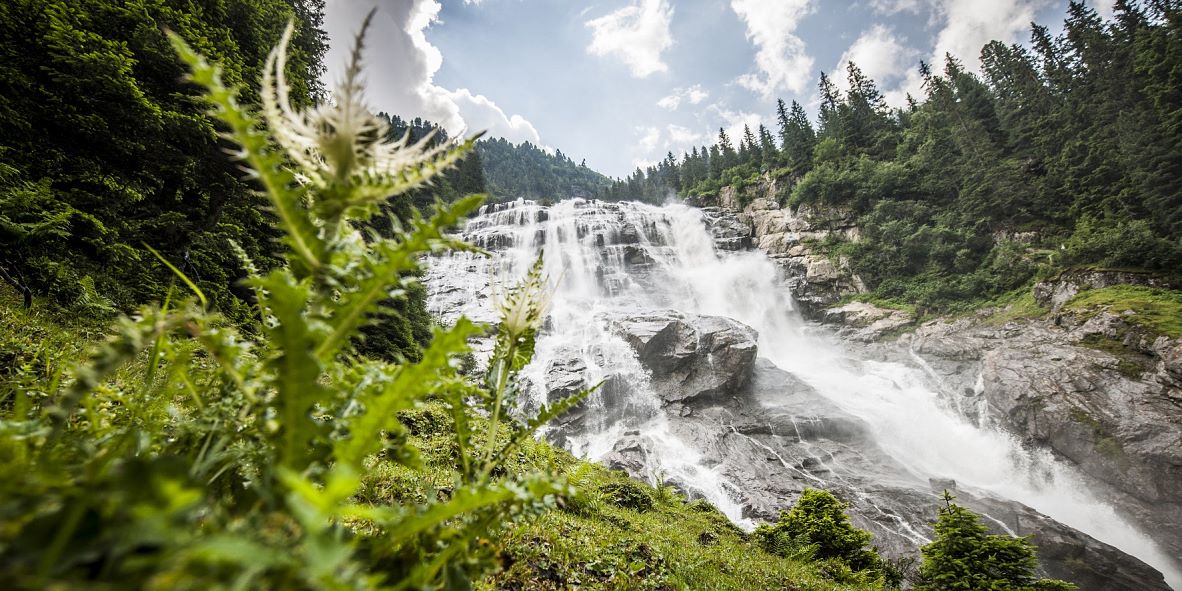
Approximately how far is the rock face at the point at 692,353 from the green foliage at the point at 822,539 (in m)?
12.1

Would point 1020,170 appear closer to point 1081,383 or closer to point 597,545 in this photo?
point 1081,383

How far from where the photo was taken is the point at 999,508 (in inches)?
537

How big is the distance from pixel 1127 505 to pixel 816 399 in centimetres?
969

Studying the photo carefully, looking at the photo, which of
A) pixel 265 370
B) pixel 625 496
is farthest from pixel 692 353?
pixel 265 370

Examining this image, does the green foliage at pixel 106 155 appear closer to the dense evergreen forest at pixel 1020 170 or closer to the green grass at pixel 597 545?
the green grass at pixel 597 545

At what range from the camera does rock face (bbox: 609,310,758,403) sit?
2159 centimetres

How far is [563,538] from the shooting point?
394 centimetres

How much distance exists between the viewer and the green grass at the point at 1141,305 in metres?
16.5

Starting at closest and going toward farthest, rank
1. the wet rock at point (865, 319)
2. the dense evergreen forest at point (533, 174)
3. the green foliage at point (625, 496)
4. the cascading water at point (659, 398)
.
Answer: the green foliage at point (625, 496)
the cascading water at point (659, 398)
the wet rock at point (865, 319)
the dense evergreen forest at point (533, 174)

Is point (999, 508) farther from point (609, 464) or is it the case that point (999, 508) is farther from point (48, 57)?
point (48, 57)

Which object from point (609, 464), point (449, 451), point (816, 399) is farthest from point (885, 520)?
point (449, 451)

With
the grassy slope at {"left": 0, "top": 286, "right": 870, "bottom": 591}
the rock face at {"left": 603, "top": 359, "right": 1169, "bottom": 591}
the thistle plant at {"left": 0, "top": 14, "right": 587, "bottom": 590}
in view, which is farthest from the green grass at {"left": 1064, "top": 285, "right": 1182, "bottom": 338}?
the thistle plant at {"left": 0, "top": 14, "right": 587, "bottom": 590}

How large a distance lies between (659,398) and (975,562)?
15157 mm

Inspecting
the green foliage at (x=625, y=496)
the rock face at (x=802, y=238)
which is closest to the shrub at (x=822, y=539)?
the green foliage at (x=625, y=496)
